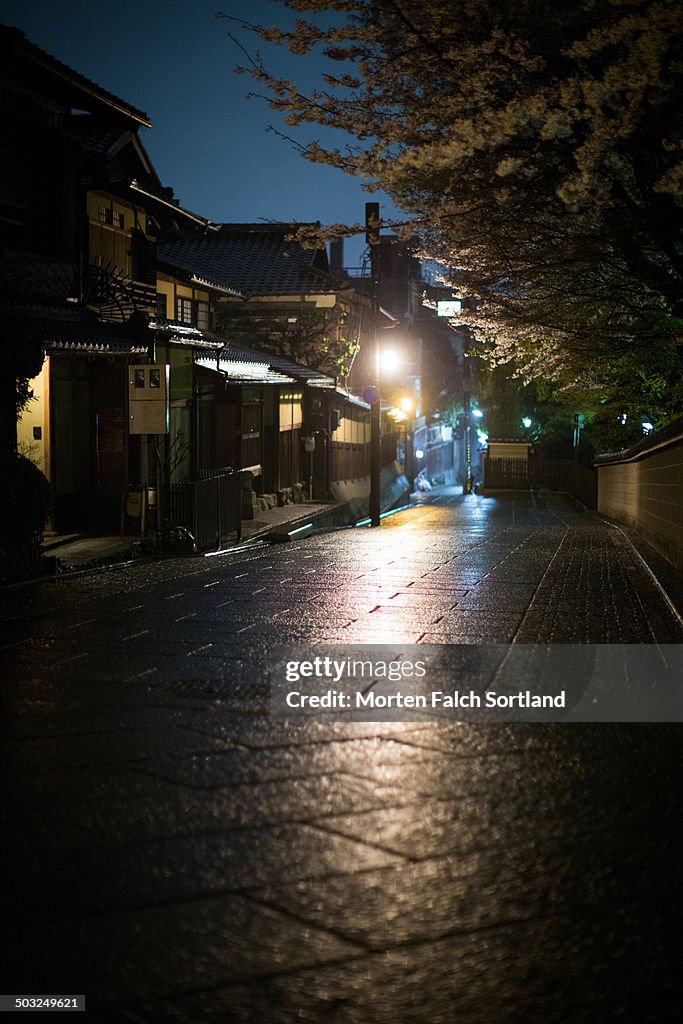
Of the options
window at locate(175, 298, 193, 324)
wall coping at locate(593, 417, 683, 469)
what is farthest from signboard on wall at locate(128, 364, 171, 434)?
window at locate(175, 298, 193, 324)

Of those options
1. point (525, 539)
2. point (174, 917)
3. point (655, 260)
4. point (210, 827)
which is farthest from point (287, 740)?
point (525, 539)

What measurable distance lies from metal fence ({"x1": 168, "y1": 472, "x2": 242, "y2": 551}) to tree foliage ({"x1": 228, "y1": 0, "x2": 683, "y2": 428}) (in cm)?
609

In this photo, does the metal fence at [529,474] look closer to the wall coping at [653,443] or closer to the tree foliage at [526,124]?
the wall coping at [653,443]

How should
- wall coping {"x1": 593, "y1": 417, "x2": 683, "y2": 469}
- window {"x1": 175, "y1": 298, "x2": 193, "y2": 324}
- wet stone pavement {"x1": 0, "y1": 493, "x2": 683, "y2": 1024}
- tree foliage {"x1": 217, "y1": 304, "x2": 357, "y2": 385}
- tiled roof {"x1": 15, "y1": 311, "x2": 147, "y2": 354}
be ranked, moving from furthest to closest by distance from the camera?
tree foliage {"x1": 217, "y1": 304, "x2": 357, "y2": 385}
window {"x1": 175, "y1": 298, "x2": 193, "y2": 324}
tiled roof {"x1": 15, "y1": 311, "x2": 147, "y2": 354}
wall coping {"x1": 593, "y1": 417, "x2": 683, "y2": 469}
wet stone pavement {"x1": 0, "y1": 493, "x2": 683, "y2": 1024}

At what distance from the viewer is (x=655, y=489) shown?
715 inches

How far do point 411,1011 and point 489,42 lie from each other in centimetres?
1012

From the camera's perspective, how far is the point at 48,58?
1712 cm

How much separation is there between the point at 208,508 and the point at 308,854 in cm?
1401

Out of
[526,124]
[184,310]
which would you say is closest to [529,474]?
[184,310]

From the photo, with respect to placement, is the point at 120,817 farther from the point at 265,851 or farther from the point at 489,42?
the point at 489,42

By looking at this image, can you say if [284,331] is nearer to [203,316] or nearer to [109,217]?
[203,316]

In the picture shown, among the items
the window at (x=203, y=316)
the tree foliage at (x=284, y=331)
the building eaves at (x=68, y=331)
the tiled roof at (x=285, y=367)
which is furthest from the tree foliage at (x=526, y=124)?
the tree foliage at (x=284, y=331)

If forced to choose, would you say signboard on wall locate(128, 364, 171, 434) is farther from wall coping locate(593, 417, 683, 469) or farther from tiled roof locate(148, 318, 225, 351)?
wall coping locate(593, 417, 683, 469)

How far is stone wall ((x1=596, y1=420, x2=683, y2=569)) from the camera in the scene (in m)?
14.1
